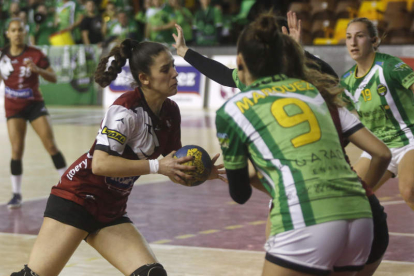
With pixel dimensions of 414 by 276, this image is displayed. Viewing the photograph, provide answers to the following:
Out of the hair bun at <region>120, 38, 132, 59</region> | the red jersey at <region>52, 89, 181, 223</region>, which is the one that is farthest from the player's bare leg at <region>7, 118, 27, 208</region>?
the hair bun at <region>120, 38, 132, 59</region>

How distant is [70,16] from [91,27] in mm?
1137

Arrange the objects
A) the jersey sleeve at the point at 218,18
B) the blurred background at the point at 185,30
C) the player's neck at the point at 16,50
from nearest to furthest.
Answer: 1. the player's neck at the point at 16,50
2. the blurred background at the point at 185,30
3. the jersey sleeve at the point at 218,18

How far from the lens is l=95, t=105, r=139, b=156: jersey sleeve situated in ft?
11.7

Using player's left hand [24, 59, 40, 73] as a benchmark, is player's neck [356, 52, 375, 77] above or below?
above

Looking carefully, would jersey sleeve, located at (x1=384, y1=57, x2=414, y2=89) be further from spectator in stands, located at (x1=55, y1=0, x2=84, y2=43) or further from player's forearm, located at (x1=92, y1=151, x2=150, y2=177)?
spectator in stands, located at (x1=55, y1=0, x2=84, y2=43)

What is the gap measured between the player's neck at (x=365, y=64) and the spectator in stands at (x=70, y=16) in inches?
577

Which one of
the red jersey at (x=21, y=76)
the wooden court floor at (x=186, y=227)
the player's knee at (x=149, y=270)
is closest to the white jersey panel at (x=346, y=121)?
the player's knee at (x=149, y=270)

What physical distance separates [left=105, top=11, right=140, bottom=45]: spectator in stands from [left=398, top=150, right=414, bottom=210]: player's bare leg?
43.9 feet

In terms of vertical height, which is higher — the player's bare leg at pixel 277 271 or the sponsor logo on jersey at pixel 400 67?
the sponsor logo on jersey at pixel 400 67

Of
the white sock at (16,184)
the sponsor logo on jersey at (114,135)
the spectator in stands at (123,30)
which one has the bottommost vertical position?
the spectator in stands at (123,30)

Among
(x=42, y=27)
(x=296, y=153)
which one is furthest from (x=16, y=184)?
(x=42, y=27)

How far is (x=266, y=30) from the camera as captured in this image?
277cm

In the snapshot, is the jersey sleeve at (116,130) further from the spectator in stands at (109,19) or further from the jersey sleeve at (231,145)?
the spectator in stands at (109,19)

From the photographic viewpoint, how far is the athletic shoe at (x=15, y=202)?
7422mm
